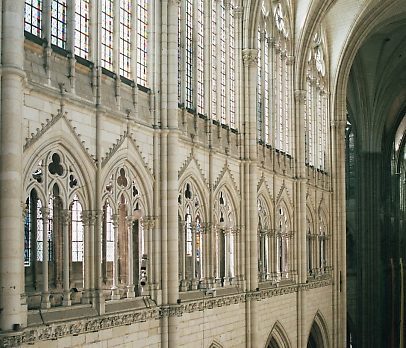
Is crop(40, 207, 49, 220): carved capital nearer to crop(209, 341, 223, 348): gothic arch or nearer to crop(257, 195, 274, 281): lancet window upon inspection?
crop(209, 341, 223, 348): gothic arch

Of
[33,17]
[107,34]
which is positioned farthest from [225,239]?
[33,17]

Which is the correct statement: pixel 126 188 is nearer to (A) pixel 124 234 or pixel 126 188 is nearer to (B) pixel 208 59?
(A) pixel 124 234

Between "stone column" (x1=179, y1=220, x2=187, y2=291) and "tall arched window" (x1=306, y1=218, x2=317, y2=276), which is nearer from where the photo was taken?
"stone column" (x1=179, y1=220, x2=187, y2=291)

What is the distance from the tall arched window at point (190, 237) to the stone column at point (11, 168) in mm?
9151

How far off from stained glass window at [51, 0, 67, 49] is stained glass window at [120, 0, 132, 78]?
294cm

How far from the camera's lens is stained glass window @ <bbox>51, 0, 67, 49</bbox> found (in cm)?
1869

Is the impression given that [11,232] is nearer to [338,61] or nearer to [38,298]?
[38,298]

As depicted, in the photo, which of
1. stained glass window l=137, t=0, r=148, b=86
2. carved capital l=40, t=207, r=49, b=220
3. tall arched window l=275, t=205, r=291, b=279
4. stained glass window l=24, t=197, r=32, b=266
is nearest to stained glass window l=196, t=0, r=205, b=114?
stained glass window l=137, t=0, r=148, b=86

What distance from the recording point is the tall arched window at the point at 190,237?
2462cm

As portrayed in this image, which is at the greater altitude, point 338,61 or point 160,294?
point 338,61

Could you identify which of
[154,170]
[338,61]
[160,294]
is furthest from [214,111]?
[338,61]

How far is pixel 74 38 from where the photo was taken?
19156mm

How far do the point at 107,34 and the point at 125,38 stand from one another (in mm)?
1050

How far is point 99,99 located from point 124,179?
9.48ft
